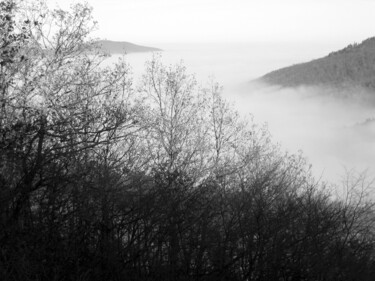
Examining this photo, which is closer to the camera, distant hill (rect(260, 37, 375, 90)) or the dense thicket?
the dense thicket

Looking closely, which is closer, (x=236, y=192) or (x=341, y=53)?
(x=236, y=192)

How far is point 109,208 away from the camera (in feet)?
39.9

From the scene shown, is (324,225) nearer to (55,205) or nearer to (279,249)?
(279,249)

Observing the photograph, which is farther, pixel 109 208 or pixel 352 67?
pixel 352 67

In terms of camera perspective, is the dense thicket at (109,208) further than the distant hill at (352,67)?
No

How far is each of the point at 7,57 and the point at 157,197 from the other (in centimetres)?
583

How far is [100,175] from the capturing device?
40.3 ft

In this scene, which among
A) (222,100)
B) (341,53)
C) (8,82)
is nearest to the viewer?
(8,82)

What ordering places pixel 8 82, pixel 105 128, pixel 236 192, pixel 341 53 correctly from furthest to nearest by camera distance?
pixel 341 53
pixel 236 192
pixel 105 128
pixel 8 82

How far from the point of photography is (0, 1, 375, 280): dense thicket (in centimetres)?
1127

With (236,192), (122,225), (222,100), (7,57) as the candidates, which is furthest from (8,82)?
(222,100)

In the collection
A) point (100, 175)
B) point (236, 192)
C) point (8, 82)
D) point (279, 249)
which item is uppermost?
point (8, 82)

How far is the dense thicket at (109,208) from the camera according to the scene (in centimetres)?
1127

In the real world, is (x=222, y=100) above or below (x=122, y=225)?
above
